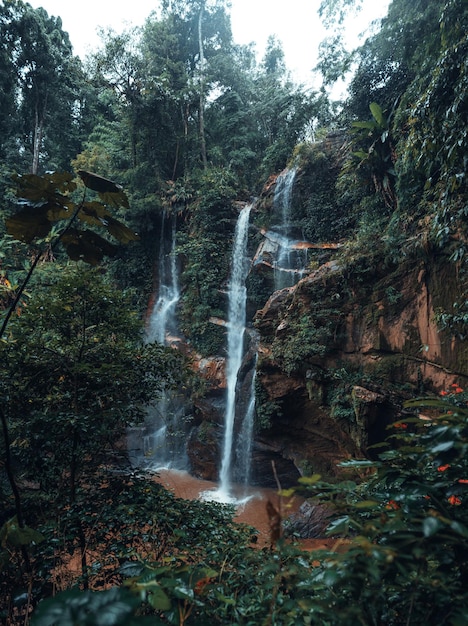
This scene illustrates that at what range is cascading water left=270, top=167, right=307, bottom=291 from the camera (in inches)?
430

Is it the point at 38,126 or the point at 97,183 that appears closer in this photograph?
the point at 97,183

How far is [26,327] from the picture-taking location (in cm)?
366

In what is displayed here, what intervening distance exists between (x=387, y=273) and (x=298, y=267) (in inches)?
156

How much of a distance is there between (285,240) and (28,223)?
10.6m

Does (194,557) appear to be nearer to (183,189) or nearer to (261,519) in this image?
(261,519)

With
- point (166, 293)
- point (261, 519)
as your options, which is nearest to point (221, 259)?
point (166, 293)

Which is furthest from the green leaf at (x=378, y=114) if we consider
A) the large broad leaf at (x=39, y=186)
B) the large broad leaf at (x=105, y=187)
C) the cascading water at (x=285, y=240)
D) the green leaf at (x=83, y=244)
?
the large broad leaf at (x=39, y=186)

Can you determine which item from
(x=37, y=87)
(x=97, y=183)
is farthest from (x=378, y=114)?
(x=37, y=87)

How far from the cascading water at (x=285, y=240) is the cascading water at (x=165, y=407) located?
4450 mm

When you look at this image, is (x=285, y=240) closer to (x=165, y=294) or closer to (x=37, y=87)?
(x=165, y=294)

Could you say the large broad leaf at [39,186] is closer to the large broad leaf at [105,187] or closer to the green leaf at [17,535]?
the large broad leaf at [105,187]

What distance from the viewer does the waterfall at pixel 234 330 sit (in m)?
9.49

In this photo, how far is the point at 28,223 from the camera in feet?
6.08

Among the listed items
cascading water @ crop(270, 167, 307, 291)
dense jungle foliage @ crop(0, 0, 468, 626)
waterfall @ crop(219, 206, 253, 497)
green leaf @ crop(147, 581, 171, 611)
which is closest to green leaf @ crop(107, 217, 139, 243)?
dense jungle foliage @ crop(0, 0, 468, 626)
